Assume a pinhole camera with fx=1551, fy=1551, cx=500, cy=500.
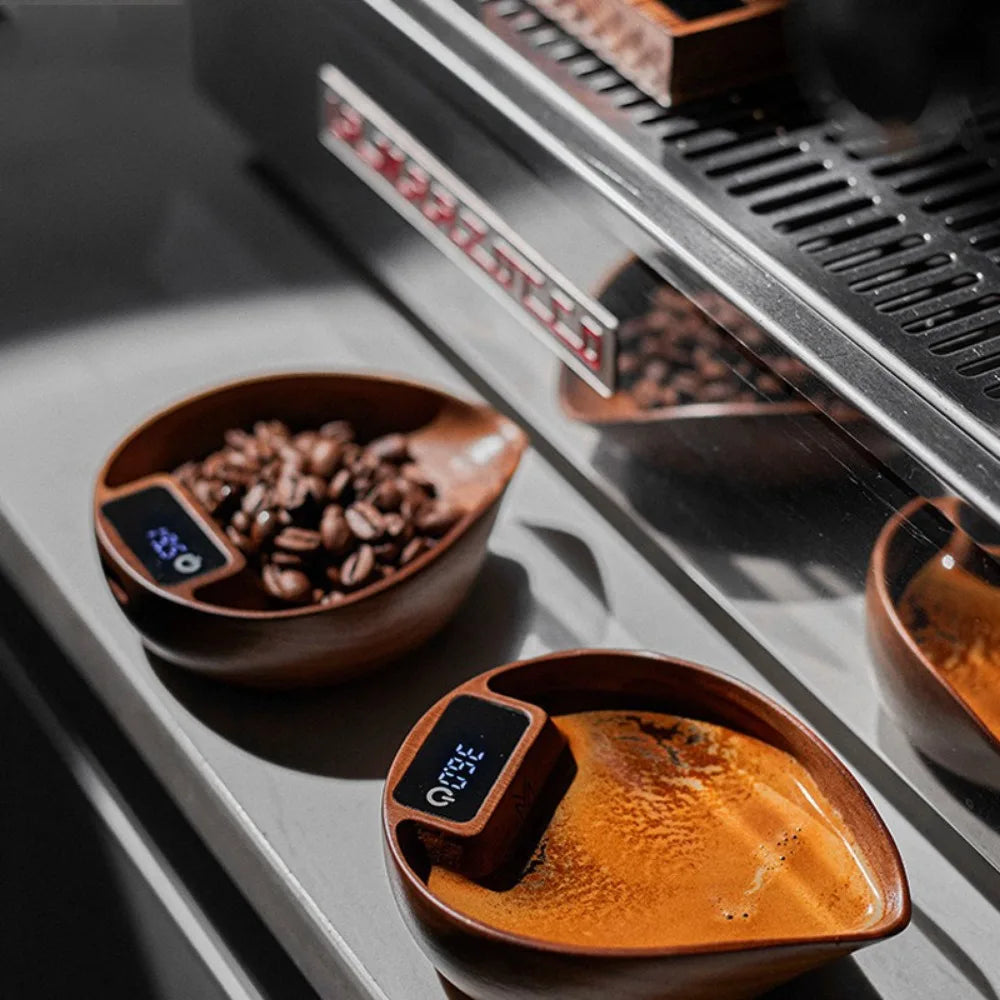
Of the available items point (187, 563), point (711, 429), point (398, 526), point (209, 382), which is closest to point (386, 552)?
point (398, 526)

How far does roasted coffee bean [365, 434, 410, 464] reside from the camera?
3.77 ft

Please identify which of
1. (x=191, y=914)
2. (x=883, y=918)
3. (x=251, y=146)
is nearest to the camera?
(x=883, y=918)

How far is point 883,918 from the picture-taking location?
82cm

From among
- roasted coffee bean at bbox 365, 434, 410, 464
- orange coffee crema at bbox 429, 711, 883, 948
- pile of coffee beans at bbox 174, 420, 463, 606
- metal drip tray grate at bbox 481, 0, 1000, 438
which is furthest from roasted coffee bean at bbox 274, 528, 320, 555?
metal drip tray grate at bbox 481, 0, 1000, 438

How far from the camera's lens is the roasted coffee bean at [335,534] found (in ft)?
3.46

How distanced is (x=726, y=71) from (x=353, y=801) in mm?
559

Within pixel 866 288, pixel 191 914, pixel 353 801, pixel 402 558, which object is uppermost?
pixel 866 288

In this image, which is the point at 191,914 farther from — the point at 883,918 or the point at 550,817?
the point at 883,918

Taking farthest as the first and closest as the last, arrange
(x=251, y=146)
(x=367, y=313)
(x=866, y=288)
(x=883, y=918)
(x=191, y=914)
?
1. (x=251, y=146)
2. (x=367, y=313)
3. (x=191, y=914)
4. (x=866, y=288)
5. (x=883, y=918)

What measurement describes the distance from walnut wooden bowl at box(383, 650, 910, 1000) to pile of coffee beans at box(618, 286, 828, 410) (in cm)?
18

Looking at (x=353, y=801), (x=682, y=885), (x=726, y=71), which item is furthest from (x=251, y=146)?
(x=682, y=885)

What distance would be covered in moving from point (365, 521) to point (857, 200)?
39cm

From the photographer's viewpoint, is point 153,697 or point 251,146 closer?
point 153,697

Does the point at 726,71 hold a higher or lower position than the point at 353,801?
higher
